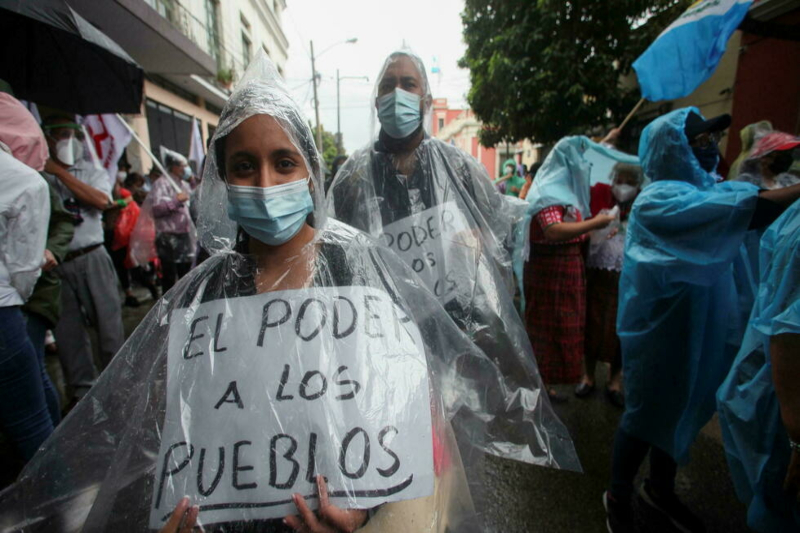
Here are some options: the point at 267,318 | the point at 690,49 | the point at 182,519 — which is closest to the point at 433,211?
the point at 267,318

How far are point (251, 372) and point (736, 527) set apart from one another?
2.23 metres

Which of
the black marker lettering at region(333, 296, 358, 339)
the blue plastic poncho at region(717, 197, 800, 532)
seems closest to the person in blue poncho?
→ the blue plastic poncho at region(717, 197, 800, 532)

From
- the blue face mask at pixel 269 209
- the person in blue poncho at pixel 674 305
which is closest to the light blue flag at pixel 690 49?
the person in blue poncho at pixel 674 305

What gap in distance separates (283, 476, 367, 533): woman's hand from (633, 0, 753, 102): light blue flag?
2.96 m

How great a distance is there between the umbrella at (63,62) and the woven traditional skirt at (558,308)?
124 inches

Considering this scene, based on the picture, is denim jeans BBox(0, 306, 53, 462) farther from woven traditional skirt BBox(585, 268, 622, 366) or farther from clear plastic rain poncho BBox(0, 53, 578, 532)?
woven traditional skirt BBox(585, 268, 622, 366)

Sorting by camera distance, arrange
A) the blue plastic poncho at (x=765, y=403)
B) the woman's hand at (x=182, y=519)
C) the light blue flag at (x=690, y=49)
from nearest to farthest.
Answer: the woman's hand at (x=182, y=519)
the blue plastic poncho at (x=765, y=403)
the light blue flag at (x=690, y=49)

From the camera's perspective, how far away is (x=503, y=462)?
2.28 meters

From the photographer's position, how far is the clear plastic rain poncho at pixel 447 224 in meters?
1.57

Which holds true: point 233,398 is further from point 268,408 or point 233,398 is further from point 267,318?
point 267,318

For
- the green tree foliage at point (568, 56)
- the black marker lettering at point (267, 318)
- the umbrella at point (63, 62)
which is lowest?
A: the black marker lettering at point (267, 318)

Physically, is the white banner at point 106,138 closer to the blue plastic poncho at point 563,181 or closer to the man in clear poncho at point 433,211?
the man in clear poncho at point 433,211

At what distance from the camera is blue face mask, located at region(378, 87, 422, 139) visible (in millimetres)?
1806

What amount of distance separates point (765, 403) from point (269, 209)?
1.46 metres
